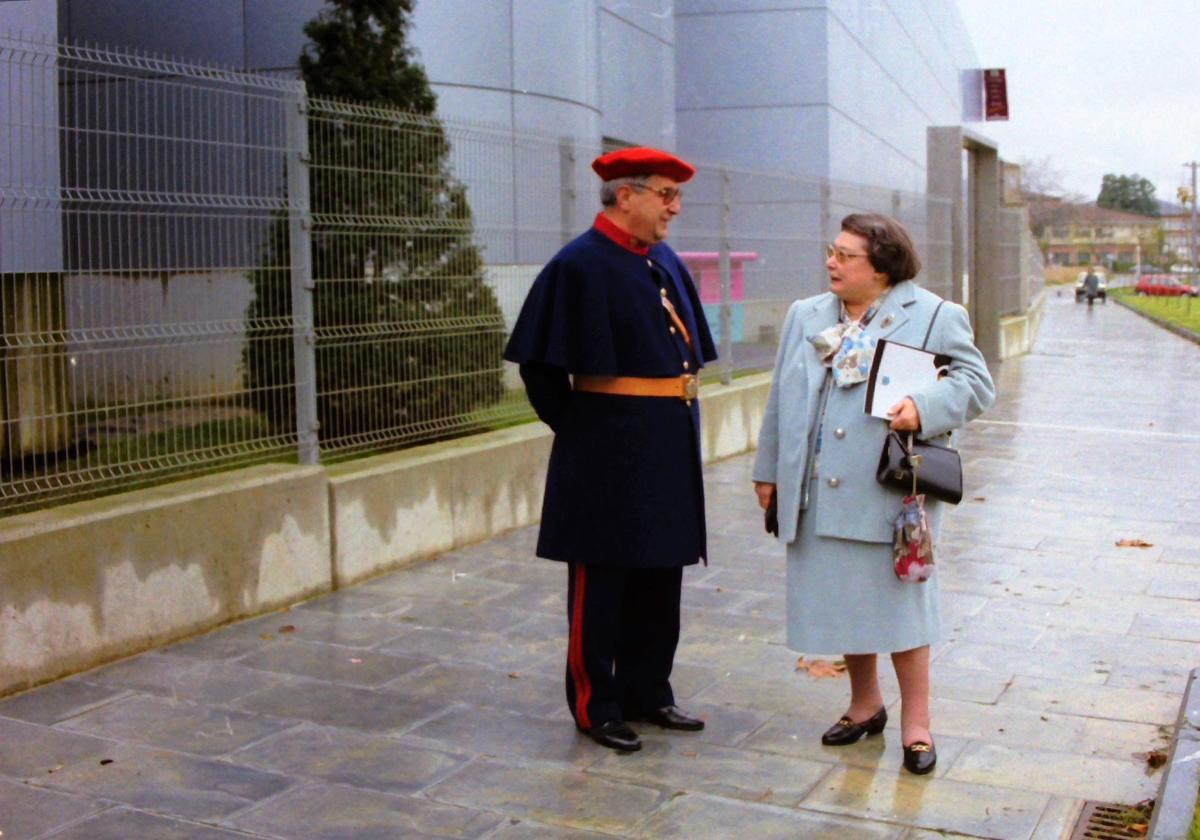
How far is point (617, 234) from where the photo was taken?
517 centimetres

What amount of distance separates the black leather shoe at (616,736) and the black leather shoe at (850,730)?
2.09ft

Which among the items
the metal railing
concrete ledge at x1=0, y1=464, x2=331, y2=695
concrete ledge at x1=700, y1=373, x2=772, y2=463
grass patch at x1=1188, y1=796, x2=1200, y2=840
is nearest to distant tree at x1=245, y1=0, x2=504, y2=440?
the metal railing

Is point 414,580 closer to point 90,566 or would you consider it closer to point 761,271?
point 90,566

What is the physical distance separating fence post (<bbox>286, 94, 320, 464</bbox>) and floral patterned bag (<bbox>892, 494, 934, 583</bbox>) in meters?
3.56

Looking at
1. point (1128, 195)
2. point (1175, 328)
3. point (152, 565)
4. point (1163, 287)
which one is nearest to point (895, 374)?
point (152, 565)

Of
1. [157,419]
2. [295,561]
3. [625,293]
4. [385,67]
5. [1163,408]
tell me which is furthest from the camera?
[1163,408]

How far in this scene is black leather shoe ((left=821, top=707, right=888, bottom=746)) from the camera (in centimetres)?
518

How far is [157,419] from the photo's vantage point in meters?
6.56

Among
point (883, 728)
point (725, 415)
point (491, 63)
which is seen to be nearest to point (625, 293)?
point (883, 728)

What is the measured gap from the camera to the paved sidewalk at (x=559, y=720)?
15.0 feet

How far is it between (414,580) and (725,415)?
16.3 feet

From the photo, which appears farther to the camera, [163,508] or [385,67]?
[385,67]

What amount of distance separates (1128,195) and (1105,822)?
196 m

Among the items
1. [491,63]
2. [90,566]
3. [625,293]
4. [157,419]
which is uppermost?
[491,63]
